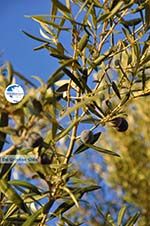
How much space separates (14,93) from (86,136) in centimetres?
14

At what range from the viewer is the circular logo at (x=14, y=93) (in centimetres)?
36

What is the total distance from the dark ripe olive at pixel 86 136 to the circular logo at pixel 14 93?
0.40 feet

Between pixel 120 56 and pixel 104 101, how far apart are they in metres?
0.06

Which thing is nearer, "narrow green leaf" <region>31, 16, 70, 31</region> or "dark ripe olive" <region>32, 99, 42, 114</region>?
"dark ripe olive" <region>32, 99, 42, 114</region>

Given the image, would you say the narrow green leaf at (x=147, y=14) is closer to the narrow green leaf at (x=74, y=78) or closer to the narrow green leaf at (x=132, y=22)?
the narrow green leaf at (x=132, y=22)

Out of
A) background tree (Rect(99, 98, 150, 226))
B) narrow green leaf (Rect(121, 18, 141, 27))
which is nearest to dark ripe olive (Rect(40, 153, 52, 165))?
narrow green leaf (Rect(121, 18, 141, 27))

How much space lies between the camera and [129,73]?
0.60m

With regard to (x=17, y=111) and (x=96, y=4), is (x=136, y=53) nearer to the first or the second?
(x=96, y=4)

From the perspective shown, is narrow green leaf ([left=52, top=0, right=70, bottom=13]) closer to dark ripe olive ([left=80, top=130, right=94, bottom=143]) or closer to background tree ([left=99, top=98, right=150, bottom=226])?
dark ripe olive ([left=80, top=130, right=94, bottom=143])

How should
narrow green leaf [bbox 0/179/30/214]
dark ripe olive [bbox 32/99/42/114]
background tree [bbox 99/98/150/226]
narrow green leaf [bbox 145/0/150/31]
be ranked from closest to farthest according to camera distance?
dark ripe olive [bbox 32/99/42/114]
narrow green leaf [bbox 0/179/30/214]
narrow green leaf [bbox 145/0/150/31]
background tree [bbox 99/98/150/226]

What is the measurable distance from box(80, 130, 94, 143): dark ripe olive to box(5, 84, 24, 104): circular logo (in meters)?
0.12

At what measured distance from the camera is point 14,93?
1.21 feet

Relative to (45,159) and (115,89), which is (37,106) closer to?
(45,159)

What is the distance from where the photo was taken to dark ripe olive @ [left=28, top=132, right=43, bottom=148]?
36 centimetres
